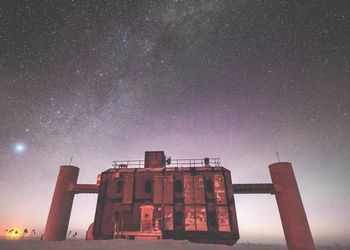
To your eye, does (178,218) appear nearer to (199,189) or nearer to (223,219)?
(199,189)

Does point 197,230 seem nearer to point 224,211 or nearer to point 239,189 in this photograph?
point 224,211

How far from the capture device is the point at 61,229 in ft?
80.2

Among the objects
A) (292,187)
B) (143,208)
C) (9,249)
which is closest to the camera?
(9,249)

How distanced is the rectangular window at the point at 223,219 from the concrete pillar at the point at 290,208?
23.5 feet

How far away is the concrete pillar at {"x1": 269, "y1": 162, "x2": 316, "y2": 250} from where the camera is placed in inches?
864

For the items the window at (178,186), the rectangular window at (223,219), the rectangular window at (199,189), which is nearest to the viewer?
the rectangular window at (223,219)

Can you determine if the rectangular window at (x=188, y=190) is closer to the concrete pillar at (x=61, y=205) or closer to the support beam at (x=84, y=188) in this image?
the support beam at (x=84, y=188)

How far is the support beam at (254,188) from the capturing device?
24922 mm

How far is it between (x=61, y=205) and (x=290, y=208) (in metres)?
25.8

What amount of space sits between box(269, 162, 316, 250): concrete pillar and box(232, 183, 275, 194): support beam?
688mm

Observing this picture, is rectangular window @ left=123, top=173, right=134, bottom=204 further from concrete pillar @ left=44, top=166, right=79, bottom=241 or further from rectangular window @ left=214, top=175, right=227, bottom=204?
rectangular window @ left=214, top=175, right=227, bottom=204

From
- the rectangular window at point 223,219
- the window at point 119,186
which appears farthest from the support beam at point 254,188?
the window at point 119,186

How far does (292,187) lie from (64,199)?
26.2m

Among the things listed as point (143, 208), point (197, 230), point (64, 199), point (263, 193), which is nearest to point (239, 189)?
point (263, 193)
